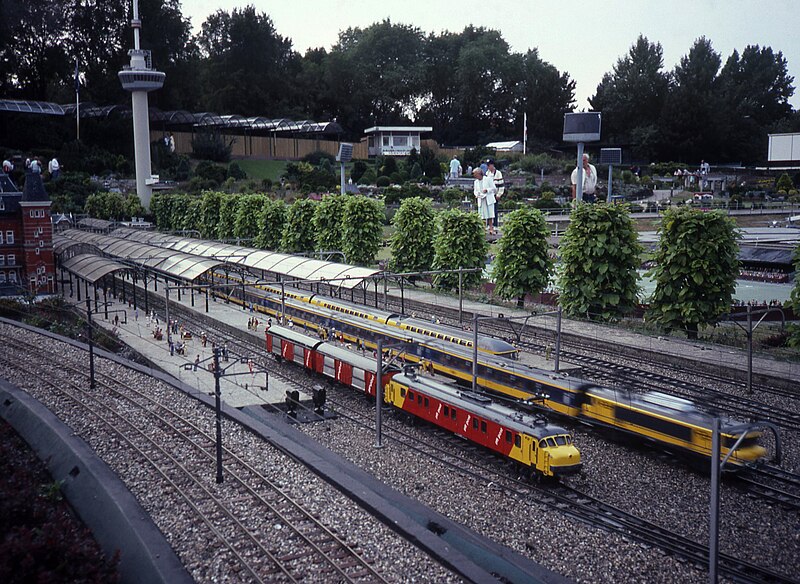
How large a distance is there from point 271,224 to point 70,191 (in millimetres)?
49197

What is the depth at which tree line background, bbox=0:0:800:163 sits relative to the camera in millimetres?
121750

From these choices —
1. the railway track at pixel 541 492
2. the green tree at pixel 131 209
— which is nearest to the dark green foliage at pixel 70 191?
the green tree at pixel 131 209

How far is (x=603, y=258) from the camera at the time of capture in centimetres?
3875

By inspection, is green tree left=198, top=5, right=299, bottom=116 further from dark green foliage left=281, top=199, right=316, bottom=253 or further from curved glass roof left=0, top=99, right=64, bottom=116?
dark green foliage left=281, top=199, right=316, bottom=253

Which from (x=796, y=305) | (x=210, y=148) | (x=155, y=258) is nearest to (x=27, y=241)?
(x=155, y=258)

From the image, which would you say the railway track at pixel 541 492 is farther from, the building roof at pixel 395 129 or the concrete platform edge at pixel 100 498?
the building roof at pixel 395 129

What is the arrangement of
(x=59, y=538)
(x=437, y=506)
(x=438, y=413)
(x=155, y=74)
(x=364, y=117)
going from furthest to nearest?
(x=364, y=117), (x=155, y=74), (x=438, y=413), (x=437, y=506), (x=59, y=538)

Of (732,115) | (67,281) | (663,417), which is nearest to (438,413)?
(663,417)

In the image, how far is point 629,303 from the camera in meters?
39.2

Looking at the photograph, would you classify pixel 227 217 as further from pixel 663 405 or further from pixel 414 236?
pixel 663 405

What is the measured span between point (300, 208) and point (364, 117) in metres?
92.5

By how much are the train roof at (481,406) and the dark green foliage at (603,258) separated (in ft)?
48.8

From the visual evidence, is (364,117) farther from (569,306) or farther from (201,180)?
(569,306)

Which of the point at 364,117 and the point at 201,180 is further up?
the point at 364,117
